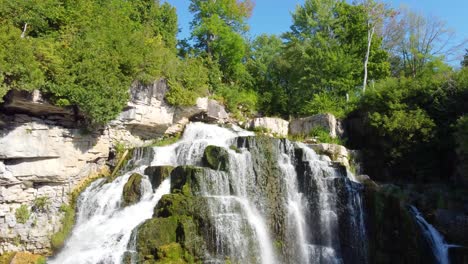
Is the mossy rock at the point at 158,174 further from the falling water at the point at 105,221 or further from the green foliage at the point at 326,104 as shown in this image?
the green foliage at the point at 326,104

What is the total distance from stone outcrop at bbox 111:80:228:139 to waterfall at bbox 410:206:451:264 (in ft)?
33.7

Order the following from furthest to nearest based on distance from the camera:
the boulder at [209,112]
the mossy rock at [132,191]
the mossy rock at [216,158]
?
1. the boulder at [209,112]
2. the mossy rock at [216,158]
3. the mossy rock at [132,191]

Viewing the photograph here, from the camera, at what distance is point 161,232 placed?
1011 centimetres

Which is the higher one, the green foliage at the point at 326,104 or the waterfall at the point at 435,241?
the green foliage at the point at 326,104

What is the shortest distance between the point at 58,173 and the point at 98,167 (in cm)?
176

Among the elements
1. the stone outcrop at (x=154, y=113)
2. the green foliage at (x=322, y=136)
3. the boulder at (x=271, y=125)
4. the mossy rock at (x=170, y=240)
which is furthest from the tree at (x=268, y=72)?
the mossy rock at (x=170, y=240)

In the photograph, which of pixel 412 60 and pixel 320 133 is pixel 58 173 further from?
pixel 412 60

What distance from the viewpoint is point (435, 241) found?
1210 centimetres

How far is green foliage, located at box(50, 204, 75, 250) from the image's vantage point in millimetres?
12203

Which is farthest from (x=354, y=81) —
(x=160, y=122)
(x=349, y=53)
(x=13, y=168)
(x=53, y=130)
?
(x=13, y=168)

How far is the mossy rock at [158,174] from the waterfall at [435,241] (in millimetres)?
8317

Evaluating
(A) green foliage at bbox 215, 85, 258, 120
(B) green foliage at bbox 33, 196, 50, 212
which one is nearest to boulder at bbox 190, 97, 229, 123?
(A) green foliage at bbox 215, 85, 258, 120

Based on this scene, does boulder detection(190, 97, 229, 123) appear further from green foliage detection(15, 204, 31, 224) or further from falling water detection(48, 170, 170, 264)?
green foliage detection(15, 204, 31, 224)

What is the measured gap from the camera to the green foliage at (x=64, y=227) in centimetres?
1220
